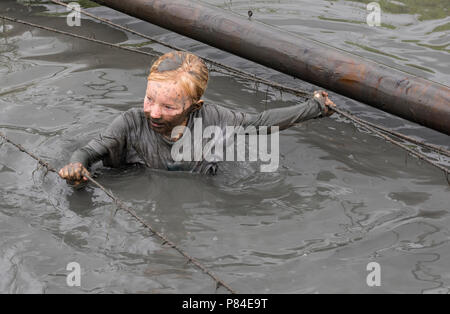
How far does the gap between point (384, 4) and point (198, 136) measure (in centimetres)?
489

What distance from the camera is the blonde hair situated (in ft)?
17.4

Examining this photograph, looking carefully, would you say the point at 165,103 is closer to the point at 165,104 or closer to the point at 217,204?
the point at 165,104

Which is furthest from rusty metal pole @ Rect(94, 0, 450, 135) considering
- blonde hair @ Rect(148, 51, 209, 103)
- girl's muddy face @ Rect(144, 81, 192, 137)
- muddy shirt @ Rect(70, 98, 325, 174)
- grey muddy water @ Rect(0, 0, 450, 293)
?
girl's muddy face @ Rect(144, 81, 192, 137)

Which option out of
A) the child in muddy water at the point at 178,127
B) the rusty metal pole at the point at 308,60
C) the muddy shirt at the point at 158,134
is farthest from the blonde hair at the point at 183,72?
the rusty metal pole at the point at 308,60

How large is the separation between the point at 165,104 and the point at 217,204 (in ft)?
2.84

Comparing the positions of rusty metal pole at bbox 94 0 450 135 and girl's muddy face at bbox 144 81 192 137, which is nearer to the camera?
girl's muddy face at bbox 144 81 192 137

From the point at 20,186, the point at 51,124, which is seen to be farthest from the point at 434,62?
the point at 20,186

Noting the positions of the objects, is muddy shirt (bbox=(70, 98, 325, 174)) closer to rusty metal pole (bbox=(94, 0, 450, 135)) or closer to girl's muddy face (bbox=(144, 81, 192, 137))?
girl's muddy face (bbox=(144, 81, 192, 137))

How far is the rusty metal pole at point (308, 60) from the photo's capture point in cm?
629

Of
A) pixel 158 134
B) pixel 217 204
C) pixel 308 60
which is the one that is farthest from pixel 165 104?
pixel 308 60

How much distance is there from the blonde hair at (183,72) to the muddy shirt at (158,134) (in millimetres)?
320

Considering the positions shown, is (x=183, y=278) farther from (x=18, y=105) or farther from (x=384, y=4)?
(x=384, y=4)
